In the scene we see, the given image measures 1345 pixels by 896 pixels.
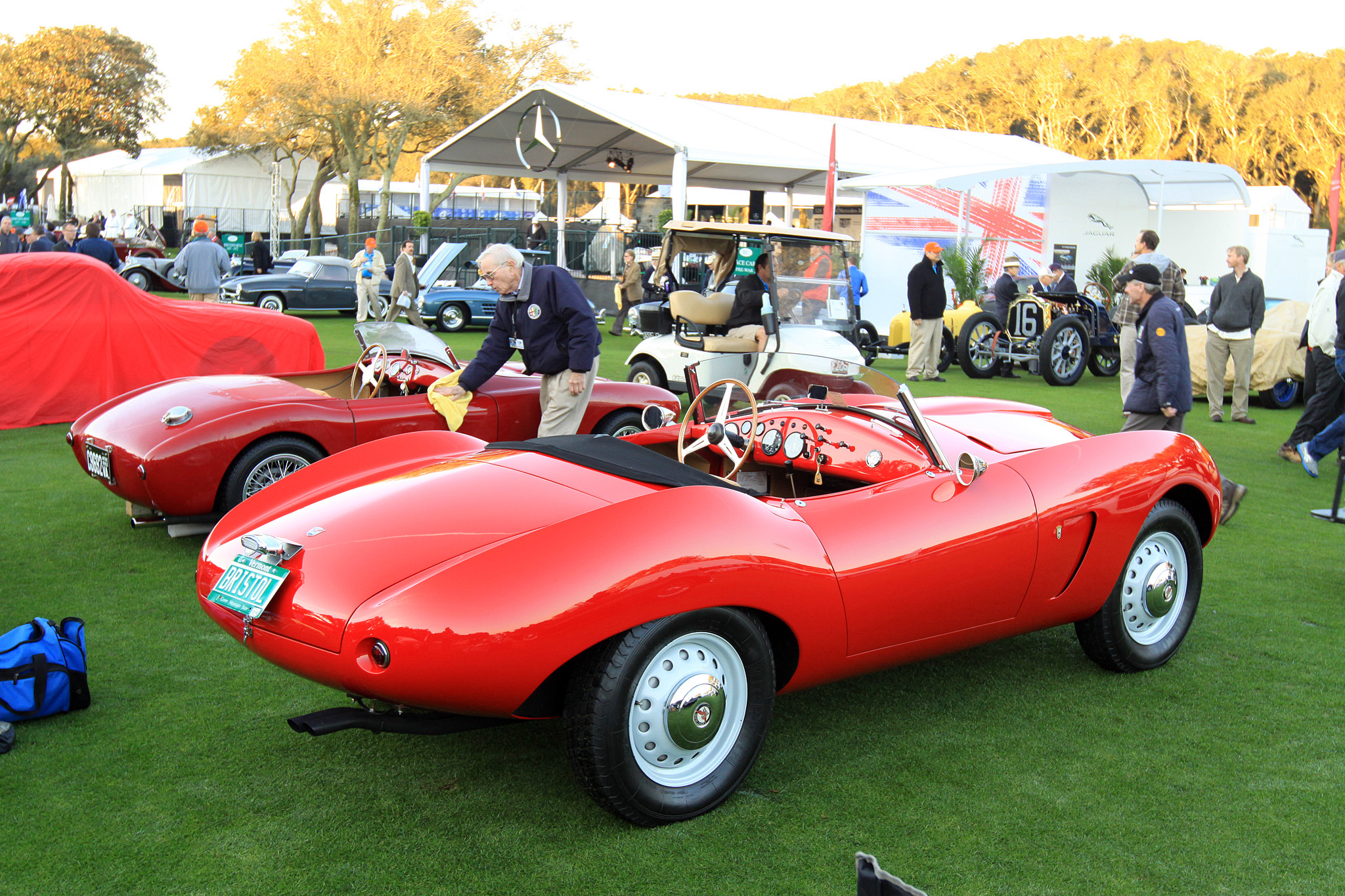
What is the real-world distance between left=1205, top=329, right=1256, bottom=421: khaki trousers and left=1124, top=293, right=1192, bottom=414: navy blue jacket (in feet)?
18.2

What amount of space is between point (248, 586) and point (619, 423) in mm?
4203

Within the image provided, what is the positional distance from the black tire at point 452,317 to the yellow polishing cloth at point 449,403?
14.6m

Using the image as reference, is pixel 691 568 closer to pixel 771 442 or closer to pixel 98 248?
pixel 771 442

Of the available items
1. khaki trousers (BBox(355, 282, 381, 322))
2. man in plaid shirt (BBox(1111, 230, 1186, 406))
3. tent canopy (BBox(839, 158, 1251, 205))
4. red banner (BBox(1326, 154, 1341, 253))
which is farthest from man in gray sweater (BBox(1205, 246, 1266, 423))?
khaki trousers (BBox(355, 282, 381, 322))

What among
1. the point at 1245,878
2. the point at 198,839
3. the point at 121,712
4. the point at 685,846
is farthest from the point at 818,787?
the point at 121,712

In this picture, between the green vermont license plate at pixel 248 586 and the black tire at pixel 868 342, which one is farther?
the black tire at pixel 868 342

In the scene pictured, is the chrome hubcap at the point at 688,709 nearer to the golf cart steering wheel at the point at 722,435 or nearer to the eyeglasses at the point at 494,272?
the golf cart steering wheel at the point at 722,435

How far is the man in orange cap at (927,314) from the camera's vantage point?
46.2 feet

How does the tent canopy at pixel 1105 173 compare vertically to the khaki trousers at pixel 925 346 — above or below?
above

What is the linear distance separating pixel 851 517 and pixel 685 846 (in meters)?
1.15

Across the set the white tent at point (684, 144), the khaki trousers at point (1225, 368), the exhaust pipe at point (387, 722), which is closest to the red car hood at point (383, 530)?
the exhaust pipe at point (387, 722)

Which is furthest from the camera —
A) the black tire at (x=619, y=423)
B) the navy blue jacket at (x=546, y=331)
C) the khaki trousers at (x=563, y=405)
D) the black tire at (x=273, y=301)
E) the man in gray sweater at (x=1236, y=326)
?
the black tire at (x=273, y=301)

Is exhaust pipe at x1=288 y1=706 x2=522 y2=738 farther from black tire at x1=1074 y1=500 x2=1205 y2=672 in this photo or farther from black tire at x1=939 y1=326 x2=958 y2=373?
black tire at x1=939 y1=326 x2=958 y2=373

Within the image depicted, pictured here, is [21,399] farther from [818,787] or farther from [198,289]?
[818,787]
